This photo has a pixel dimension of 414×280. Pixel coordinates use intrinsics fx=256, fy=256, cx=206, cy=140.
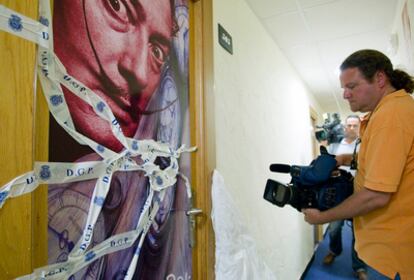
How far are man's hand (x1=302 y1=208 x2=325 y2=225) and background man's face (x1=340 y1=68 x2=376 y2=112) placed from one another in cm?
48

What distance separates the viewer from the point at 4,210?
18.6 inches

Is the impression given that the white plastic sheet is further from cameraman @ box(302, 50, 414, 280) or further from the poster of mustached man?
cameraman @ box(302, 50, 414, 280)

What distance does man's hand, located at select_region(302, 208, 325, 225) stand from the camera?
102 cm

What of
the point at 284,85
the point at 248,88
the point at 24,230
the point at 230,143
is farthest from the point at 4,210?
the point at 284,85

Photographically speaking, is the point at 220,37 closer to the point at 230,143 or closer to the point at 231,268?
the point at 230,143

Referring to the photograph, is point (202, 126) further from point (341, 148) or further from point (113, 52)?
point (341, 148)

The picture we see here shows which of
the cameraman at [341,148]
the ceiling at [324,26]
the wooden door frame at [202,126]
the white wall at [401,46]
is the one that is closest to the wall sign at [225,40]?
the wooden door frame at [202,126]

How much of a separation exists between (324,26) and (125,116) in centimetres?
196

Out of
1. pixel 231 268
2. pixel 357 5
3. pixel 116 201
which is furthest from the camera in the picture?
pixel 357 5

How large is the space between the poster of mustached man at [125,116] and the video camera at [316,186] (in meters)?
0.41

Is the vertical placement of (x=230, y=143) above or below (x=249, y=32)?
below

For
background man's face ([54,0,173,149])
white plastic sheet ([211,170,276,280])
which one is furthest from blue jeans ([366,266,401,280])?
background man's face ([54,0,173,149])

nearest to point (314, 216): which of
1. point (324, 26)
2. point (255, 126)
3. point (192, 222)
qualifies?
point (192, 222)

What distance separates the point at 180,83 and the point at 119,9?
37 cm
